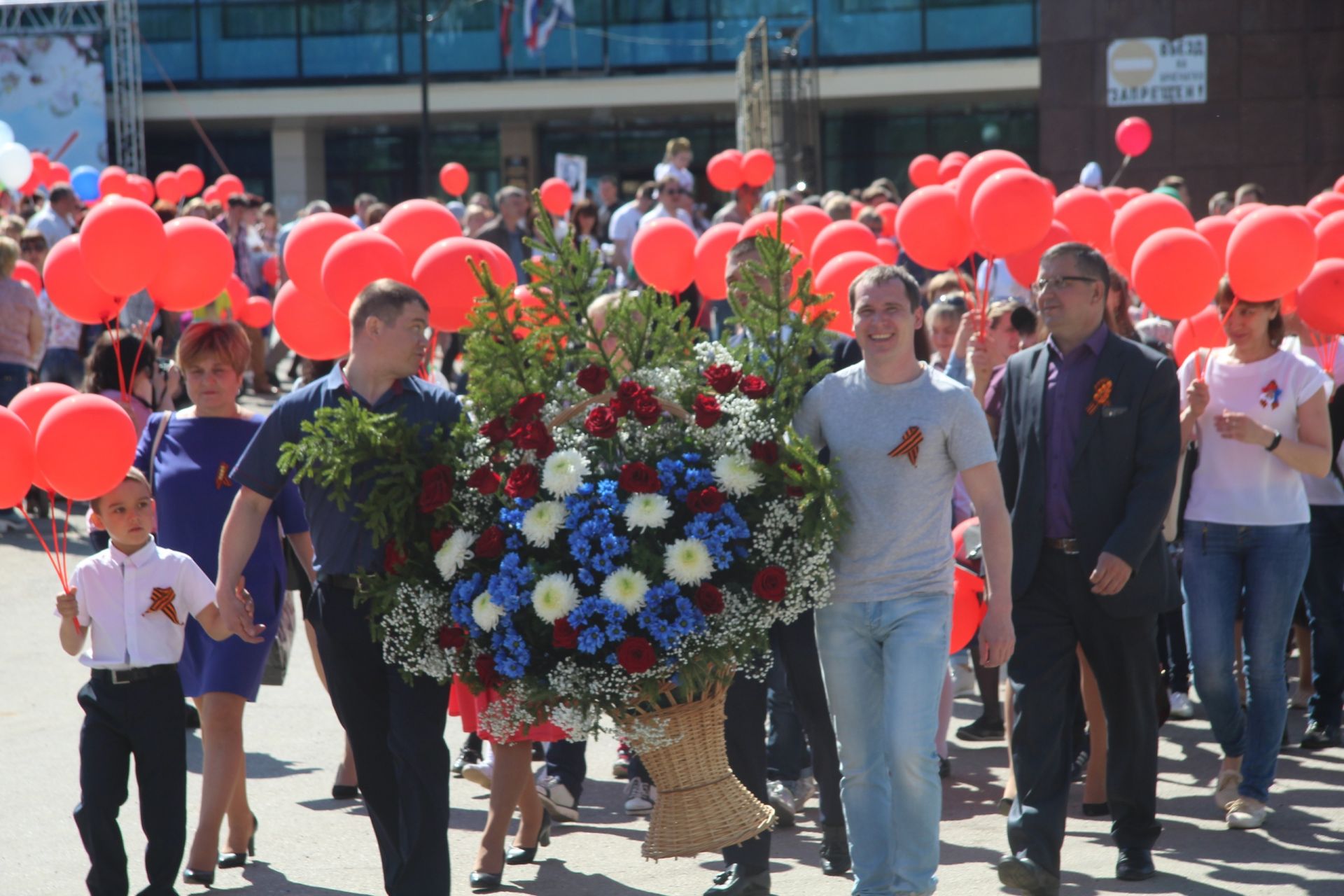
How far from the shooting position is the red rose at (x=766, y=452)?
4461 millimetres

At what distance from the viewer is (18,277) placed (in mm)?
11398

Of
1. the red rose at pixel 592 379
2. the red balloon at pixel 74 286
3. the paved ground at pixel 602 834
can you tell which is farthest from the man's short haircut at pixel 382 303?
the red balloon at pixel 74 286

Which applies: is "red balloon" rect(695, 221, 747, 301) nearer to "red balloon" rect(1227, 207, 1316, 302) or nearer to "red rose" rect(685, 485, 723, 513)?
"red balloon" rect(1227, 207, 1316, 302)

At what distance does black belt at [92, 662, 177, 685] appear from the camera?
16.5 feet

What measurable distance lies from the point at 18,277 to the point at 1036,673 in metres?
8.89

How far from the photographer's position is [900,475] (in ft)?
15.6

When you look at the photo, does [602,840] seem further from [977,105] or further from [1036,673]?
[977,105]

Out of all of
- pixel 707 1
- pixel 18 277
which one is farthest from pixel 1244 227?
pixel 707 1

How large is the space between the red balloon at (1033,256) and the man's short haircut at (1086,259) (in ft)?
11.3

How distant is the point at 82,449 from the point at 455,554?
163cm

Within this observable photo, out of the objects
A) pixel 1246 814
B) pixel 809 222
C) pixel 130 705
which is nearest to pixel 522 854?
pixel 130 705

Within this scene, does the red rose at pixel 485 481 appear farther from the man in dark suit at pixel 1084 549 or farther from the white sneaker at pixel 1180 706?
the white sneaker at pixel 1180 706

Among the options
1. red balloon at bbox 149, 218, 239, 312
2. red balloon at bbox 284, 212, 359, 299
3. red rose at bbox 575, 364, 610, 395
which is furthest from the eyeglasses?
red balloon at bbox 149, 218, 239, 312

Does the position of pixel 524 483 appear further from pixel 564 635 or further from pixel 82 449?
pixel 82 449
